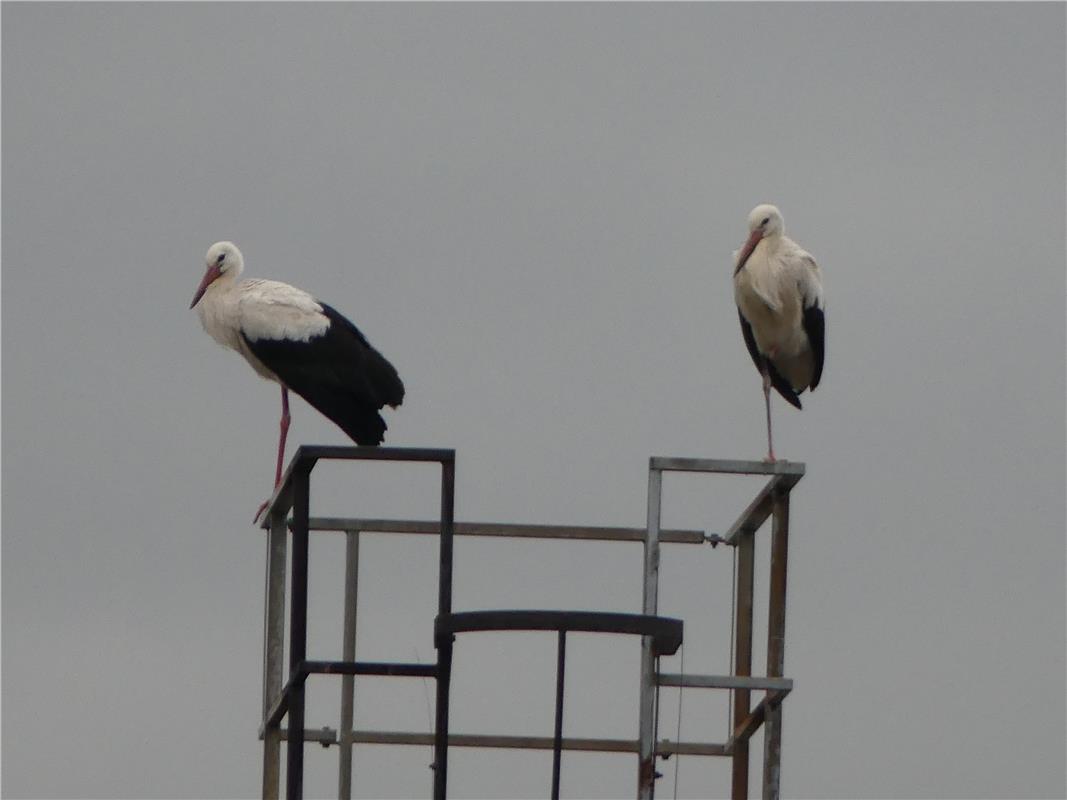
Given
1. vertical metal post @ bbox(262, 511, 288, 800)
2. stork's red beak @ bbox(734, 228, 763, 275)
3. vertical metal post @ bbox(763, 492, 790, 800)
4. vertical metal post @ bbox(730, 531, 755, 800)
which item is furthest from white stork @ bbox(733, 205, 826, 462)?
vertical metal post @ bbox(262, 511, 288, 800)

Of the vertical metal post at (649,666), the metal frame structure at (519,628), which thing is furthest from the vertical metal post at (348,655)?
the vertical metal post at (649,666)

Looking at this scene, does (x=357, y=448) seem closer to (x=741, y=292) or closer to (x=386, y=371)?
(x=386, y=371)

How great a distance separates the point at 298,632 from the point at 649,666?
231cm

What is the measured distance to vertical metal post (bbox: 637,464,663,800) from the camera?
1845 cm

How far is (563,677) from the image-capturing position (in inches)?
609

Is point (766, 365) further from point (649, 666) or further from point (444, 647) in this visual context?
point (444, 647)

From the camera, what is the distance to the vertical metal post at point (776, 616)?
1912cm

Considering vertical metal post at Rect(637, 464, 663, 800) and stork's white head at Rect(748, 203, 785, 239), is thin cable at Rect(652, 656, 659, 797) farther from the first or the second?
stork's white head at Rect(748, 203, 785, 239)

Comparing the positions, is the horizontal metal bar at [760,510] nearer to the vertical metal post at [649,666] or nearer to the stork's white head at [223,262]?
the vertical metal post at [649,666]

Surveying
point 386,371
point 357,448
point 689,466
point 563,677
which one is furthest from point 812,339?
point 563,677

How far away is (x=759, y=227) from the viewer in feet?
77.2

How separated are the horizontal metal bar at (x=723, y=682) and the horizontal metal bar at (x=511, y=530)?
1584 mm

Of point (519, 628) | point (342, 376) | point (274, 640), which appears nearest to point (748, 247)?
point (342, 376)

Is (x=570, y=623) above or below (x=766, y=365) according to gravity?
below
